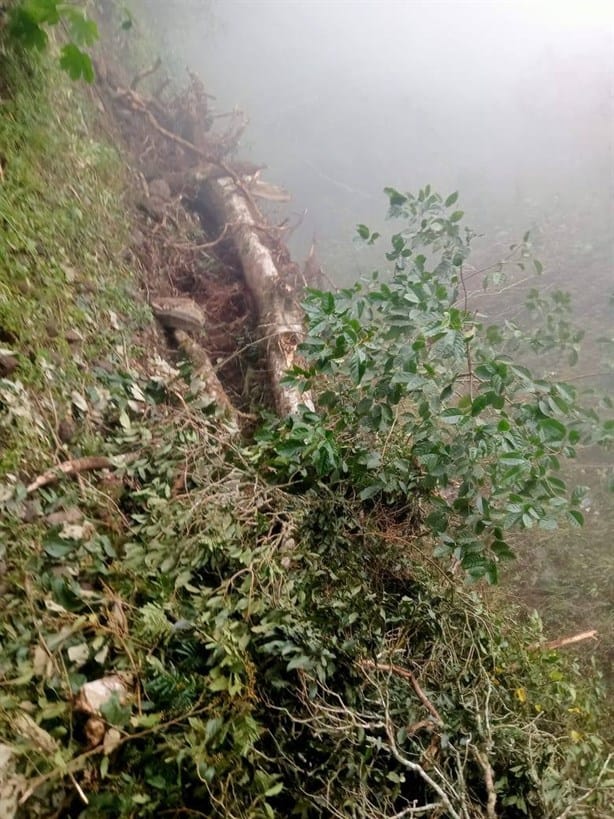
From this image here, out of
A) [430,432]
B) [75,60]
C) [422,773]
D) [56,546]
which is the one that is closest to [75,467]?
[56,546]

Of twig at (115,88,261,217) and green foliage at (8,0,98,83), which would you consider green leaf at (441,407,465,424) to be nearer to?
green foliage at (8,0,98,83)

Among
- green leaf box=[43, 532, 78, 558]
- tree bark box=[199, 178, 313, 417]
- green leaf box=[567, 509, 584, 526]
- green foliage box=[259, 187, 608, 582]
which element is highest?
tree bark box=[199, 178, 313, 417]

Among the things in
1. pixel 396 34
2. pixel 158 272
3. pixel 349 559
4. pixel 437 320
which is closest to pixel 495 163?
pixel 396 34

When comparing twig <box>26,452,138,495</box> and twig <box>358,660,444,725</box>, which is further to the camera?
twig <box>26,452,138,495</box>

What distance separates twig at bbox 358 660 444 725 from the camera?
58.0 inches

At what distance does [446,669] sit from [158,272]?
2.76 m

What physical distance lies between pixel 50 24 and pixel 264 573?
8.58 ft

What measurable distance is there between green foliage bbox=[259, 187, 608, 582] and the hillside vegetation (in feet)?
0.04

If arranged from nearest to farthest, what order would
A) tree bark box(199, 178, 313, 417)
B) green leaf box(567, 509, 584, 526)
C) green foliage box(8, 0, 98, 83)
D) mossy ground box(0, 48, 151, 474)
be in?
green leaf box(567, 509, 584, 526), mossy ground box(0, 48, 151, 474), green foliage box(8, 0, 98, 83), tree bark box(199, 178, 313, 417)

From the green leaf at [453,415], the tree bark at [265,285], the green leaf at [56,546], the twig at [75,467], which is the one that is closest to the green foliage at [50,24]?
the tree bark at [265,285]

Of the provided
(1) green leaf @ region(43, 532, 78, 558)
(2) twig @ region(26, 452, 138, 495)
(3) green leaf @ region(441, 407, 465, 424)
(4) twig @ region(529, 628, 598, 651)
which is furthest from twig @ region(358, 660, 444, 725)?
(2) twig @ region(26, 452, 138, 495)

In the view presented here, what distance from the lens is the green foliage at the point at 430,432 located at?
1.69 meters

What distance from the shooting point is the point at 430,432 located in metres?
1.91

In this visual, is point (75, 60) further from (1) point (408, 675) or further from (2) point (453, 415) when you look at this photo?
(1) point (408, 675)
